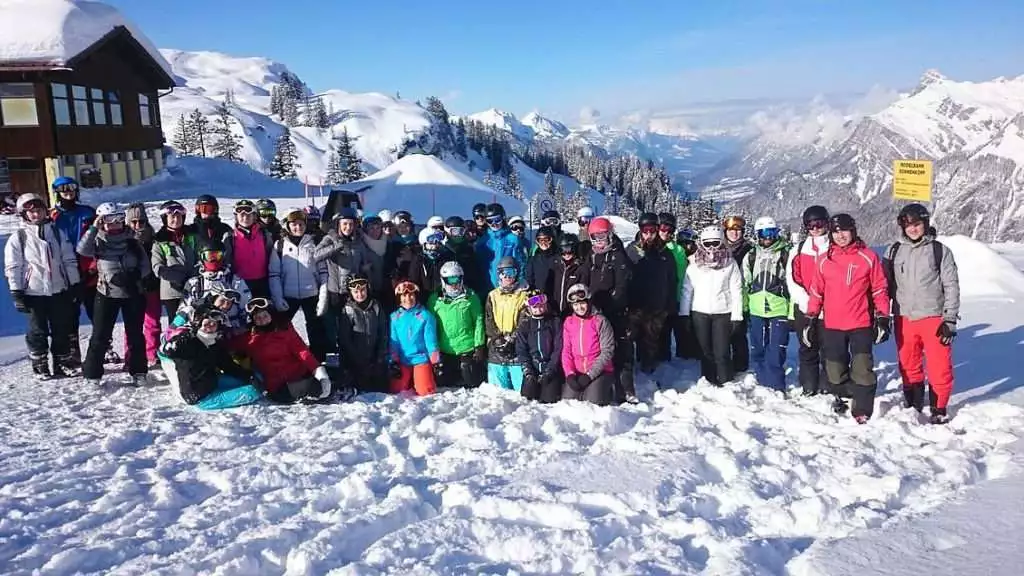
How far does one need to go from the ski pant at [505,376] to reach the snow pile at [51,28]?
2346cm

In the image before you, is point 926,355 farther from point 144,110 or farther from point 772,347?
point 144,110

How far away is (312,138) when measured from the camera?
10538 centimetres

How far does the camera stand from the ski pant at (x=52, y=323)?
639 centimetres

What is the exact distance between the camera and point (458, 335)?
6730 millimetres

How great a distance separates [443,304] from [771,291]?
11.0 ft

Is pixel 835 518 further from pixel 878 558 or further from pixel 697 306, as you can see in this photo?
pixel 697 306

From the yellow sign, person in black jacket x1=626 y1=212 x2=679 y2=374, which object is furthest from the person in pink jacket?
the yellow sign

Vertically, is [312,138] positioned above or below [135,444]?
above

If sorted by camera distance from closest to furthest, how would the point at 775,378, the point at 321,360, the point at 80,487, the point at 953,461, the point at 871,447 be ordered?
the point at 80,487 < the point at 953,461 < the point at 871,447 < the point at 775,378 < the point at 321,360

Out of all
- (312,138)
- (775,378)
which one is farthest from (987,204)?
(775,378)

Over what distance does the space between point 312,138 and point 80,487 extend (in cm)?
10858

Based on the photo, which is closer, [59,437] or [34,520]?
[34,520]

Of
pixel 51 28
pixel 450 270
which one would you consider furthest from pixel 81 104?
pixel 450 270

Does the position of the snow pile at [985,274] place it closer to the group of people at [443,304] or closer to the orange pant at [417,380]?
the group of people at [443,304]
